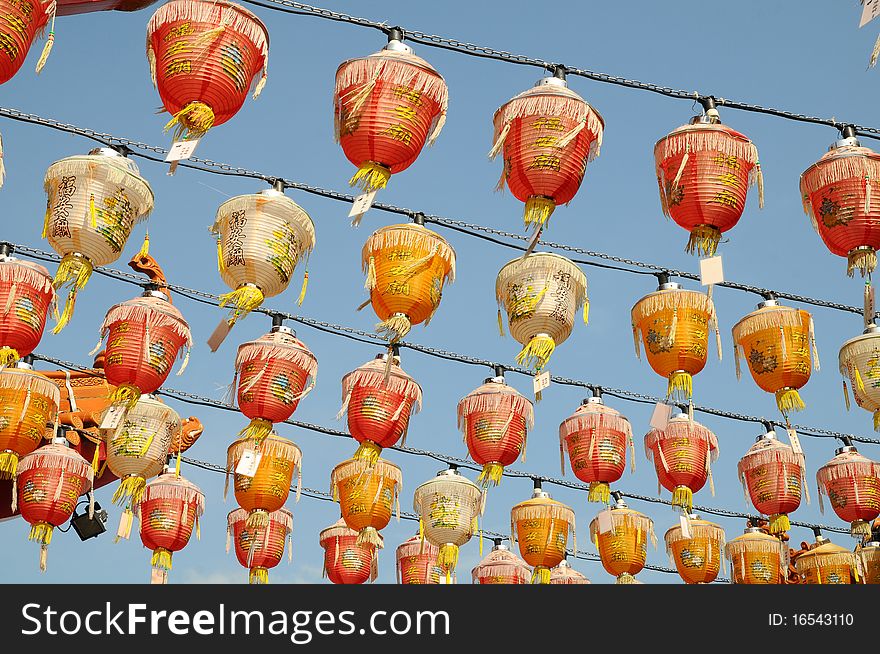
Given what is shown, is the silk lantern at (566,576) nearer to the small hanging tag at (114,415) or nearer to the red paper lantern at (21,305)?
the small hanging tag at (114,415)

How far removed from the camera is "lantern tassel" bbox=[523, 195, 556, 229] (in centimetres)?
507

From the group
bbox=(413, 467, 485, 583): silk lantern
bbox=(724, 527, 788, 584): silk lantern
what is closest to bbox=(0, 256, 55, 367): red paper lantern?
bbox=(413, 467, 485, 583): silk lantern

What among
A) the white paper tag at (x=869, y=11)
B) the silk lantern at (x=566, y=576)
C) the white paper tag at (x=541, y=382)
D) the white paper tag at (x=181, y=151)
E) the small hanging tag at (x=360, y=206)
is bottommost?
the silk lantern at (x=566, y=576)

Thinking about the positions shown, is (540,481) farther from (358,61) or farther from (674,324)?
(358,61)

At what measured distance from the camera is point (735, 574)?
8.59 m

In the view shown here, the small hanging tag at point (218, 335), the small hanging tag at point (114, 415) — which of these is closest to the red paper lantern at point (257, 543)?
the small hanging tag at point (114, 415)

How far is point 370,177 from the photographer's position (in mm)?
4883

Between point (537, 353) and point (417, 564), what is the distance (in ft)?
12.5

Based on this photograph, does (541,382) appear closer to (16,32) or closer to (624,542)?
(624,542)

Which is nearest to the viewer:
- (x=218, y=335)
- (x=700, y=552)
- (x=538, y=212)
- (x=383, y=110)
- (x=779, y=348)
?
(x=383, y=110)

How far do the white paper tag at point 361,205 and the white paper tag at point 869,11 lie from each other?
2.32m

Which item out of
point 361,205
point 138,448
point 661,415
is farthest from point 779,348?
point 138,448

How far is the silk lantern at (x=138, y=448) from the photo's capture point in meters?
6.86

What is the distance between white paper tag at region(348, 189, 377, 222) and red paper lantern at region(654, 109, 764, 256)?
5.07ft
